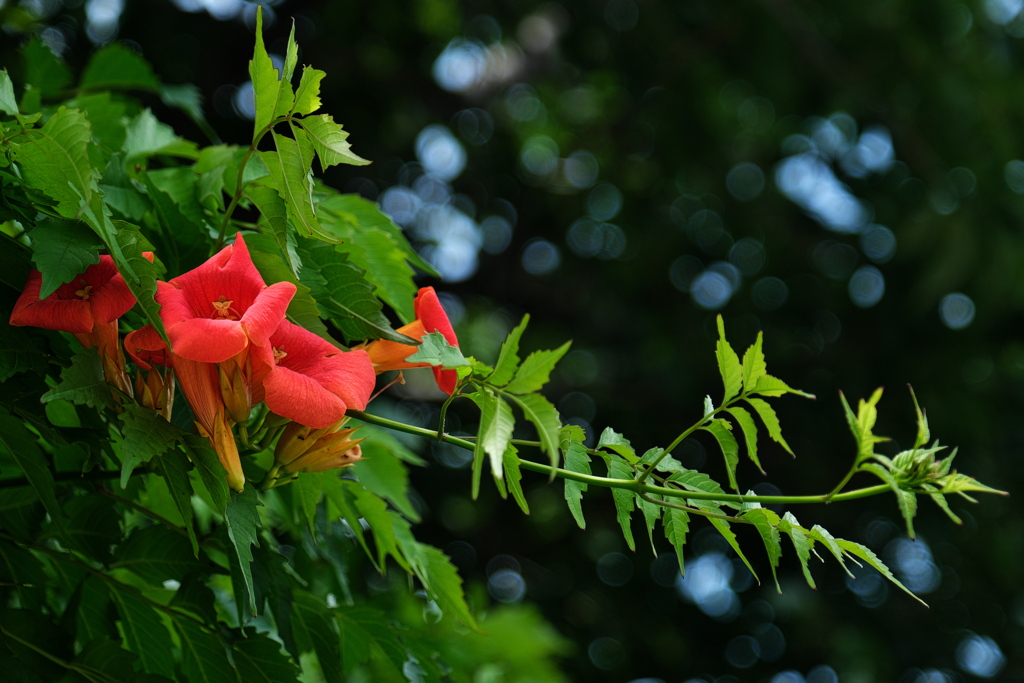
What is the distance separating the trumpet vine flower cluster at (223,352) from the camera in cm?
57

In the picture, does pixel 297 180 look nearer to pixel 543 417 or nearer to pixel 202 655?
pixel 543 417

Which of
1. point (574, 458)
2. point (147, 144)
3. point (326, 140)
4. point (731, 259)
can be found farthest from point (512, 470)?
point (731, 259)

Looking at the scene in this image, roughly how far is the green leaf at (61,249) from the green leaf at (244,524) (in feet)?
0.63

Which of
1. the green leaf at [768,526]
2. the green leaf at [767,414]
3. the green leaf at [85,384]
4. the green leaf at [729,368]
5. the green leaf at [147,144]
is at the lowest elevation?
the green leaf at [147,144]

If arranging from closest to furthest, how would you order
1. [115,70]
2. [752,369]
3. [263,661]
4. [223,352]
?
[223,352] → [752,369] → [263,661] → [115,70]

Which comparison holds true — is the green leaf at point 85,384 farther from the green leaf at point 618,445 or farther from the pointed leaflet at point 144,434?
the green leaf at point 618,445

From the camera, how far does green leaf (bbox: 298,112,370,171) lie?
0.61 meters

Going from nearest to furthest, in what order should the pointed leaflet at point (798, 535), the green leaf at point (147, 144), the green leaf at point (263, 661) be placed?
the pointed leaflet at point (798, 535)
the green leaf at point (263, 661)
the green leaf at point (147, 144)

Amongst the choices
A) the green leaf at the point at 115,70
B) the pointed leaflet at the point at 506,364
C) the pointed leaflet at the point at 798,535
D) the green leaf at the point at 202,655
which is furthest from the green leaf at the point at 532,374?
the green leaf at the point at 115,70

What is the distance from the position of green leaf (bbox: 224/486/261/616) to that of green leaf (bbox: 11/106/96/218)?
0.76 ft

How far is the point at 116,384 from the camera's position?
619mm

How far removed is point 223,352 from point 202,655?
15.9 inches

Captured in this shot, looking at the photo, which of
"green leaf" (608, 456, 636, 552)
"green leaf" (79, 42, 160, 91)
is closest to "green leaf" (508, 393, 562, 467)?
"green leaf" (608, 456, 636, 552)

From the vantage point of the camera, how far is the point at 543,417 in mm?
577
